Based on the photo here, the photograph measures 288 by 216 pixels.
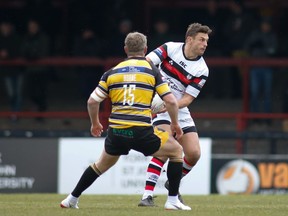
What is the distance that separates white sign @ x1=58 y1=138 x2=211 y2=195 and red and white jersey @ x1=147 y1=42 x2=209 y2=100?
5.57 m

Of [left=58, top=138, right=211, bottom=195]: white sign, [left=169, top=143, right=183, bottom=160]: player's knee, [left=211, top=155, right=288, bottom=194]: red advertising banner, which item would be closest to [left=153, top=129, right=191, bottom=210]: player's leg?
[left=169, top=143, right=183, bottom=160]: player's knee

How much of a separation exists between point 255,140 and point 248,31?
101 inches

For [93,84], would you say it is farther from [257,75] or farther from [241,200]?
[241,200]

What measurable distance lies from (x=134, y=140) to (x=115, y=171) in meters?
7.18

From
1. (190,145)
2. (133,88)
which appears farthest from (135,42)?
(190,145)

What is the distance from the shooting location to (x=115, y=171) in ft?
57.4

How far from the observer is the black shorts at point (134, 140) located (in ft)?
34.0

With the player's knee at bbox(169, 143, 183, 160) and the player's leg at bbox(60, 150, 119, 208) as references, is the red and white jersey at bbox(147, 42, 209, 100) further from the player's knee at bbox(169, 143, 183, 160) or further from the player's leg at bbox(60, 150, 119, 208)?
the player's leg at bbox(60, 150, 119, 208)

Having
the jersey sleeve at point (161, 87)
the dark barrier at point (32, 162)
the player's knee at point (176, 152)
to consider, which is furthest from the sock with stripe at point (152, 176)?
the dark barrier at point (32, 162)

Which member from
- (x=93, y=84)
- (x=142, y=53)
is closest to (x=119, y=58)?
(x=93, y=84)

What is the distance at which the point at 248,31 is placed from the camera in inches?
785

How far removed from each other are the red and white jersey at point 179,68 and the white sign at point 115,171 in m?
5.57

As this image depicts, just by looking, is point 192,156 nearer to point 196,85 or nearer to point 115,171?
point 196,85

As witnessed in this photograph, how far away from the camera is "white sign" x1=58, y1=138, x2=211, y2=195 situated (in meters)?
17.3
